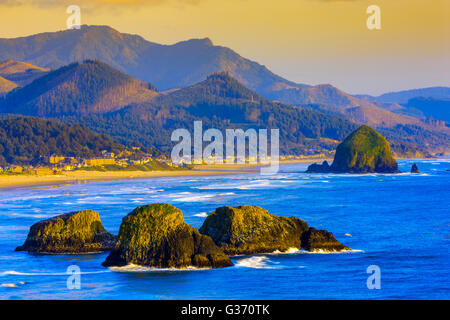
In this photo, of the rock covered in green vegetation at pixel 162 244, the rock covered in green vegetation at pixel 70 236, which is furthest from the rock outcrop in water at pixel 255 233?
the rock covered in green vegetation at pixel 70 236

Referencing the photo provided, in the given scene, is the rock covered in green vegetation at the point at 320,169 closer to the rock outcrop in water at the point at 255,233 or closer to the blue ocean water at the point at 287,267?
the blue ocean water at the point at 287,267

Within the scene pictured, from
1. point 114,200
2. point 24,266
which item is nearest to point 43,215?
point 114,200

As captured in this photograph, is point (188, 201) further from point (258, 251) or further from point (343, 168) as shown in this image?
point (343, 168)

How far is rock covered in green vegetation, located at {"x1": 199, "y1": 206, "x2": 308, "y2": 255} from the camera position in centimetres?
4959

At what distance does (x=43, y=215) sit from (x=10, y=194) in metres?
39.6

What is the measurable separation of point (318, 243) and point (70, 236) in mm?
18565

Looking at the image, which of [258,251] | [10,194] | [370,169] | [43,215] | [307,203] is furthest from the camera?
[370,169]

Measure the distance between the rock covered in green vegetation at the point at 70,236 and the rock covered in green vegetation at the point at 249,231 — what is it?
8119 millimetres

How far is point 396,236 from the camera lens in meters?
60.9

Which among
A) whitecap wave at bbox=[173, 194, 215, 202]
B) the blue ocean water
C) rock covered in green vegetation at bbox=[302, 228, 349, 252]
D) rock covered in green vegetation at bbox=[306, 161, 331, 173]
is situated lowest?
rock covered in green vegetation at bbox=[306, 161, 331, 173]

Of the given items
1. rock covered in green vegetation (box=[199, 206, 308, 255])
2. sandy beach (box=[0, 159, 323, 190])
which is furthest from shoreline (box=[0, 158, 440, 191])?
rock covered in green vegetation (box=[199, 206, 308, 255])

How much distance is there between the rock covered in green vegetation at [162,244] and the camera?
147 feet

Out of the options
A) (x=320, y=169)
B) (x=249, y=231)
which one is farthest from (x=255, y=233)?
(x=320, y=169)

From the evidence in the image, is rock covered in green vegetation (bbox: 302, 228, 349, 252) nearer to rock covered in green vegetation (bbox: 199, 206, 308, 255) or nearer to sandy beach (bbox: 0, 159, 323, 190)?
rock covered in green vegetation (bbox: 199, 206, 308, 255)
